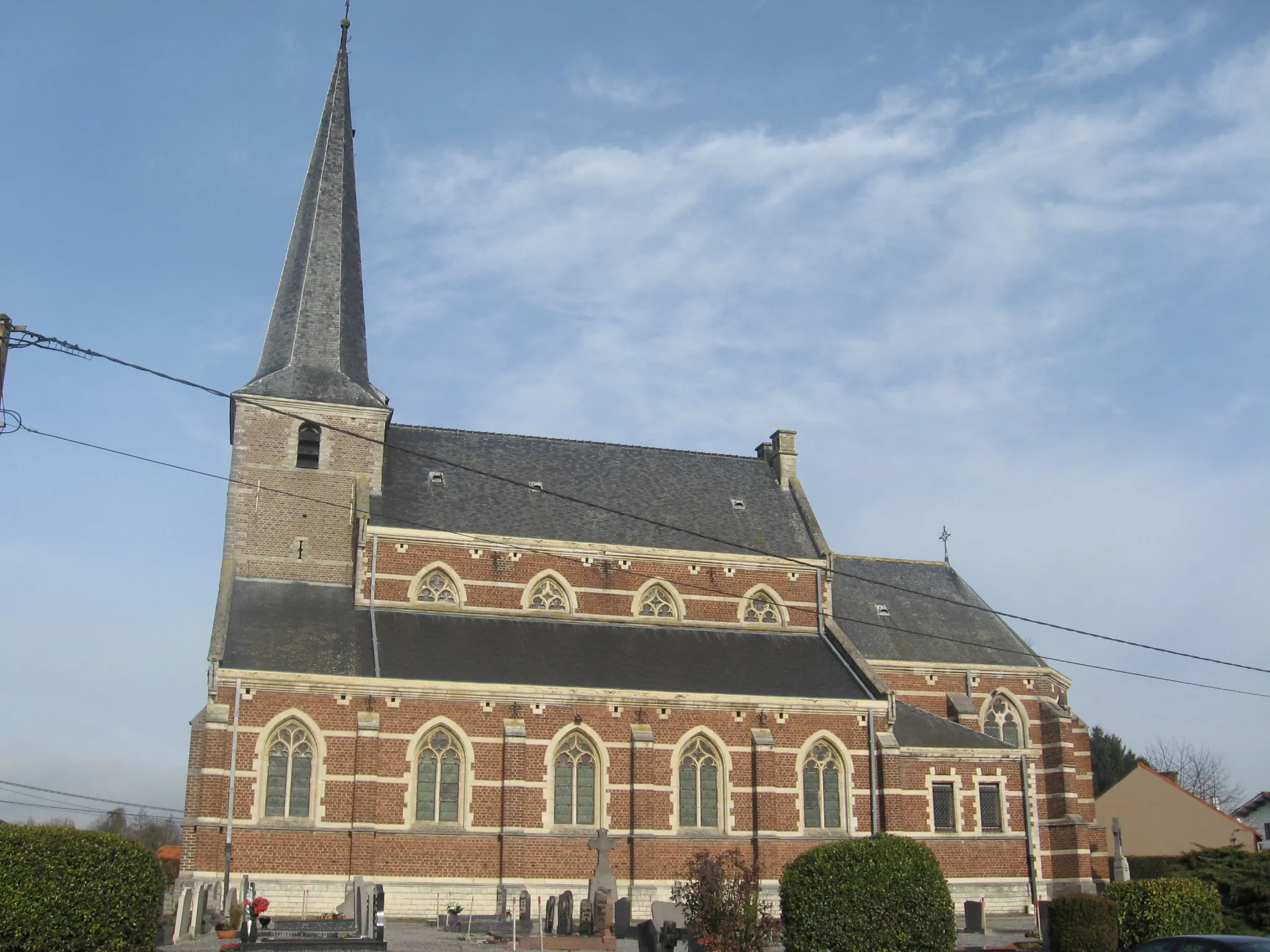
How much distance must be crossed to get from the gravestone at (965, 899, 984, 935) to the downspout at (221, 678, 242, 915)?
16.0m

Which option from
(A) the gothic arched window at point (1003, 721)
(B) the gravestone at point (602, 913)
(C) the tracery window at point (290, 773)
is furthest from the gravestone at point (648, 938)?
(A) the gothic arched window at point (1003, 721)

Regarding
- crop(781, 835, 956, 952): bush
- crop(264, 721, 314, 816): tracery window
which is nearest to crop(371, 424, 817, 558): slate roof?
crop(264, 721, 314, 816): tracery window

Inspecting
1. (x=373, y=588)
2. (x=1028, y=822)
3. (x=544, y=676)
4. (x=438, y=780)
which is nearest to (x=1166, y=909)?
(x=1028, y=822)

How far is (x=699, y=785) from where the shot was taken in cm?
3042

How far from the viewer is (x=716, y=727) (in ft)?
100

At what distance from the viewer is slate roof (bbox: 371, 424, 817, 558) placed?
3400 centimetres

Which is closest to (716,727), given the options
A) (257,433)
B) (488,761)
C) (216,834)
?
(488,761)

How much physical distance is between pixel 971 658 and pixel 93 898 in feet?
93.9

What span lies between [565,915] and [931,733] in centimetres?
1181

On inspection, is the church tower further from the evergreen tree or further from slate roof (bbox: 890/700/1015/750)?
the evergreen tree

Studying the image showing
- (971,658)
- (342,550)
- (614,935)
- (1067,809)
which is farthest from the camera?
(971,658)

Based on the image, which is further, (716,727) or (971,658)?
(971,658)

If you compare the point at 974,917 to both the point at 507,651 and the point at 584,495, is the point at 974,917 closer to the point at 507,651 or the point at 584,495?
the point at 507,651

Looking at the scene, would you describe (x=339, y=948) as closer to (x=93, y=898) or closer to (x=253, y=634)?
(x=93, y=898)
